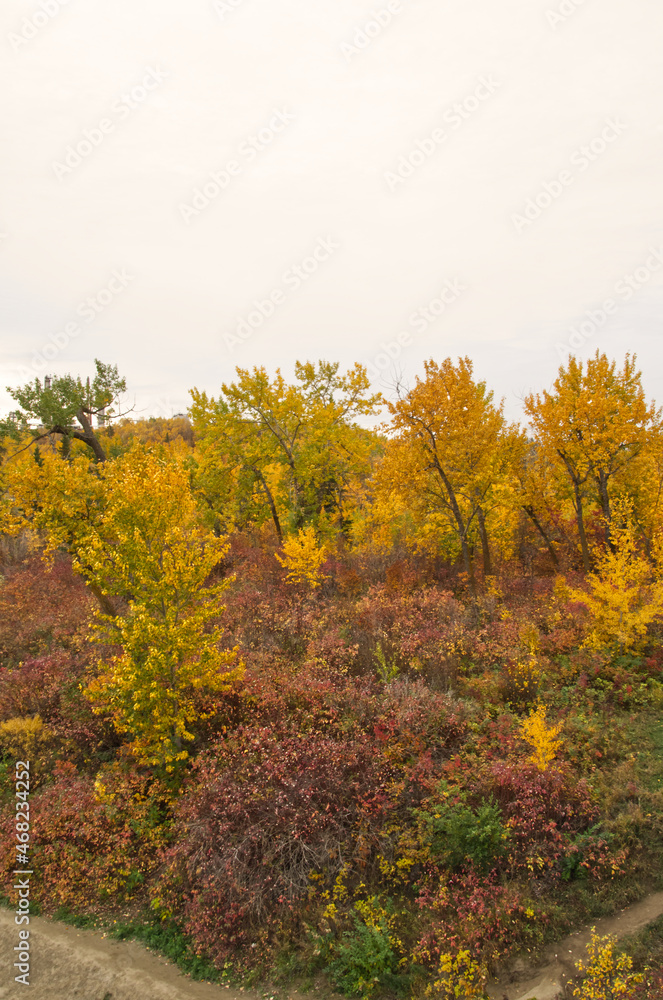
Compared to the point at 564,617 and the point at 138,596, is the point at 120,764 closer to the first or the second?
the point at 138,596

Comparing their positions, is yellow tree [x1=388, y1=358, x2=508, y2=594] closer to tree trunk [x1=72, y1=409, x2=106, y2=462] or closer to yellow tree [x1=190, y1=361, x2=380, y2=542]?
yellow tree [x1=190, y1=361, x2=380, y2=542]

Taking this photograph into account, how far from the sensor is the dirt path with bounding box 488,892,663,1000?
20.6 feet

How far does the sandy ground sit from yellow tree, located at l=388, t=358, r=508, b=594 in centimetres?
1028

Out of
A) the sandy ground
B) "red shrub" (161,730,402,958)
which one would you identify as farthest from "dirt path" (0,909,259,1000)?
"red shrub" (161,730,402,958)

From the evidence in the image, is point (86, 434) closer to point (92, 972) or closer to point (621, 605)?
point (92, 972)

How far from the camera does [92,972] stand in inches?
298

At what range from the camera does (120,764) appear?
11.2 meters

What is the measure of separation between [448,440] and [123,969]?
46.9 ft

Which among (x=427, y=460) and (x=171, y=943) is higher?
(x=427, y=460)

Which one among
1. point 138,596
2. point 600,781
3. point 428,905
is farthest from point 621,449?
point 138,596

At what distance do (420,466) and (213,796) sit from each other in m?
11.2

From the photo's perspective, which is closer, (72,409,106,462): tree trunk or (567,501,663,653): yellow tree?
(567,501,663,653): yellow tree

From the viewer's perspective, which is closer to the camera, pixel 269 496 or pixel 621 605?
pixel 621 605

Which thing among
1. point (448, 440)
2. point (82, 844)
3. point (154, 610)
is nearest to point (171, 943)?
point (82, 844)
